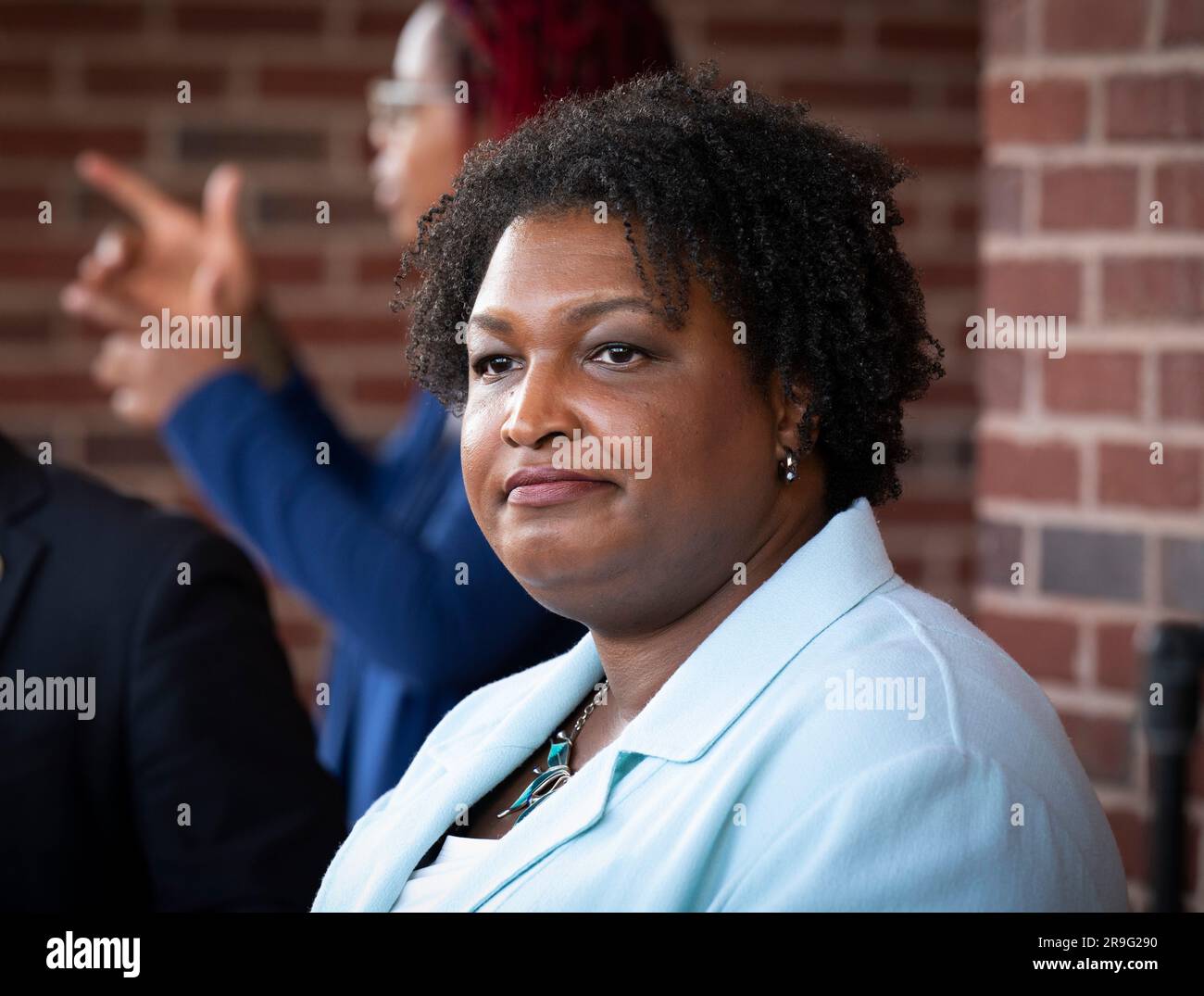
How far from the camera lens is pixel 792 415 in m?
1.00

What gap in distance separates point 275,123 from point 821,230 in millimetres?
1887

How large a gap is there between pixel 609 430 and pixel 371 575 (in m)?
0.73

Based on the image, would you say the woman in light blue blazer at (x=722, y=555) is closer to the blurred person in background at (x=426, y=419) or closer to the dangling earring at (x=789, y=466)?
the dangling earring at (x=789, y=466)

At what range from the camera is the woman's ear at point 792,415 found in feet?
3.25

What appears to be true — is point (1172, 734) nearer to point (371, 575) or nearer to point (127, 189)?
point (371, 575)

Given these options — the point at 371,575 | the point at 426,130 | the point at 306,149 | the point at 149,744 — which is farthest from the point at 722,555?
the point at 306,149

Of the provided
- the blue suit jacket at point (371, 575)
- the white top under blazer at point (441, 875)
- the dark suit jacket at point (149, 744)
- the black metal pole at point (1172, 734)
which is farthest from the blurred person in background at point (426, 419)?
the black metal pole at point (1172, 734)

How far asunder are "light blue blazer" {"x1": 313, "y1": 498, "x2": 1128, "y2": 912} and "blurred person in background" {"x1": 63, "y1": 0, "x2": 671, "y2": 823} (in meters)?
0.55

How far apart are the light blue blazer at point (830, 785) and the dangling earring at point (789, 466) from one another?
41mm

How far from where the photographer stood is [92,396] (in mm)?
2688

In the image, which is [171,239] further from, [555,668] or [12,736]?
[555,668]

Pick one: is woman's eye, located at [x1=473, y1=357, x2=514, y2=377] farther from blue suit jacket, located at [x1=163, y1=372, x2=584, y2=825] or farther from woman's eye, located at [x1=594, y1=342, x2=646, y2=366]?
blue suit jacket, located at [x1=163, y1=372, x2=584, y2=825]

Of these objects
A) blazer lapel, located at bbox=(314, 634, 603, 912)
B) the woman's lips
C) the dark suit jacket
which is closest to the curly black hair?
the woman's lips
